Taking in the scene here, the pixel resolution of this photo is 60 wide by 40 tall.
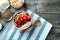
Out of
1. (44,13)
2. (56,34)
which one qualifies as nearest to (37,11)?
(44,13)

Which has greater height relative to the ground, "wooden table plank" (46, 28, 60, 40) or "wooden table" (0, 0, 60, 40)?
"wooden table" (0, 0, 60, 40)

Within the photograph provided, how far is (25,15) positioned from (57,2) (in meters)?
0.17

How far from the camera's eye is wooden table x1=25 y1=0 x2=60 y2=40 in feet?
3.28

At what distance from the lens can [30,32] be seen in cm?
100

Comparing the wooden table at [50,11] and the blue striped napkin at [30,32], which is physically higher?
the wooden table at [50,11]

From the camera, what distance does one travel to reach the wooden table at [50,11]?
3.28 ft

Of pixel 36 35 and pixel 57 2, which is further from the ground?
pixel 57 2

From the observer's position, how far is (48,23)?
1.00 meters

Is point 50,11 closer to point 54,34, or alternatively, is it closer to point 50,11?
point 50,11

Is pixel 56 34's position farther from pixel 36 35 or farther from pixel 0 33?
pixel 0 33

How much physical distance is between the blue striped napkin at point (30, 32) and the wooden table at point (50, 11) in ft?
0.07

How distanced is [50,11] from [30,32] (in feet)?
0.44

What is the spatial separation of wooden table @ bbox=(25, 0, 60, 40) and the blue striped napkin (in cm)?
2

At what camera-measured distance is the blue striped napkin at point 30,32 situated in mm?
992
